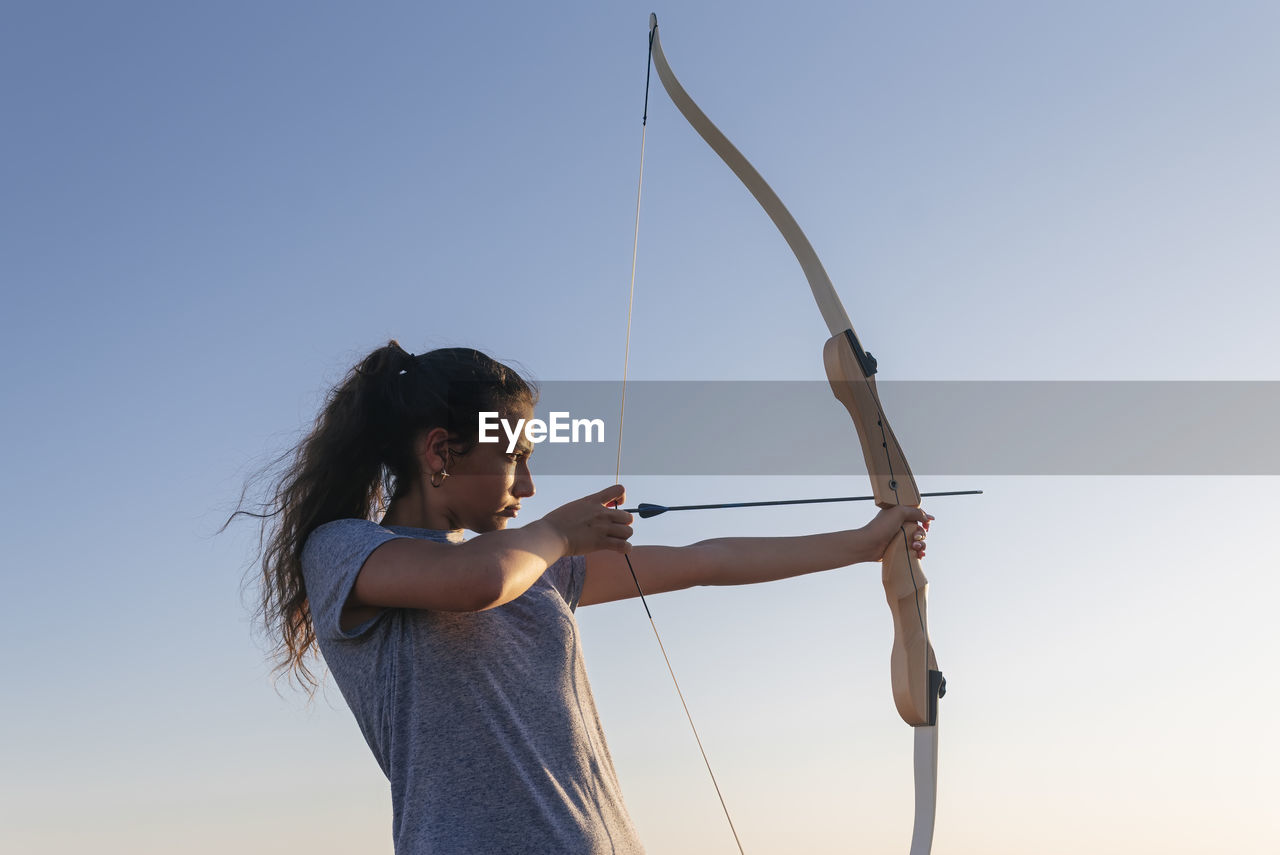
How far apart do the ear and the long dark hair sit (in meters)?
0.01

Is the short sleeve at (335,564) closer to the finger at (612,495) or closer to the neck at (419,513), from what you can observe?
the neck at (419,513)

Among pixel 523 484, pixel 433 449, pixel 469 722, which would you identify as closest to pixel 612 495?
pixel 523 484

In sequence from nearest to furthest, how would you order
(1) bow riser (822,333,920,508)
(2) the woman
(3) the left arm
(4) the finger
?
1. (2) the woman
2. (4) the finger
3. (3) the left arm
4. (1) bow riser (822,333,920,508)

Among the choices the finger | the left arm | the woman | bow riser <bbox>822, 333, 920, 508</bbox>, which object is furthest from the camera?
bow riser <bbox>822, 333, 920, 508</bbox>

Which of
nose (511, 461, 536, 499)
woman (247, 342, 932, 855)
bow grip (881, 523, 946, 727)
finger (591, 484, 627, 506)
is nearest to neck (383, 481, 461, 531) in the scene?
woman (247, 342, 932, 855)

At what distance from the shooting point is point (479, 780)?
1.55 metres

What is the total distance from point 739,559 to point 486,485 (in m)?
0.61

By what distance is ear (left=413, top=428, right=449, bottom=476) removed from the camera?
1800 millimetres

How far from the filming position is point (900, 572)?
229 cm

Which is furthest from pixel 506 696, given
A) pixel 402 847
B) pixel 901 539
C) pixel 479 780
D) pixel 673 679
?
pixel 901 539

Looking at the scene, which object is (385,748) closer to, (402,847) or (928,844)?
(402,847)

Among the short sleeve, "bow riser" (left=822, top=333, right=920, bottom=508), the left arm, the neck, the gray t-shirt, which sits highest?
"bow riser" (left=822, top=333, right=920, bottom=508)

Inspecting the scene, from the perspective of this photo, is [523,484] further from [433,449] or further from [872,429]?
[872,429]

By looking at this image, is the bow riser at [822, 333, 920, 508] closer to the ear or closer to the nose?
the nose
